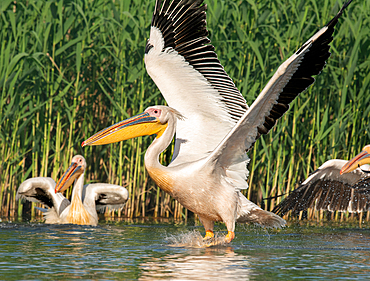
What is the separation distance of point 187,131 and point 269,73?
2176mm

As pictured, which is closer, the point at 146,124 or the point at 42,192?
the point at 146,124

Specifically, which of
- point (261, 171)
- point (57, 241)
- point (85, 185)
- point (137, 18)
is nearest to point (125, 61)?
point (137, 18)

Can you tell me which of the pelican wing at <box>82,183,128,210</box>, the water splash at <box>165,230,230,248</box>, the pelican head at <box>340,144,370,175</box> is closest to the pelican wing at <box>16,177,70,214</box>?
the pelican wing at <box>82,183,128,210</box>

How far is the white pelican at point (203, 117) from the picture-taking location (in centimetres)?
504

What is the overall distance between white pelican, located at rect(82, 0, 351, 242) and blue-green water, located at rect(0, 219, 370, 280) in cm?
40

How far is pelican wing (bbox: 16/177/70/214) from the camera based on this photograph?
7270 mm

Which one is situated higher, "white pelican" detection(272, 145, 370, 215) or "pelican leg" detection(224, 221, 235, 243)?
"white pelican" detection(272, 145, 370, 215)

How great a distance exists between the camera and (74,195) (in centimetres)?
776

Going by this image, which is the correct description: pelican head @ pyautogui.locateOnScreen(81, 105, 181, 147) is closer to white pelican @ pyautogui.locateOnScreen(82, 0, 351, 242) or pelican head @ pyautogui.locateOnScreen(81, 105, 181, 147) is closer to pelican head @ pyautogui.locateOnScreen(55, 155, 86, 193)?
white pelican @ pyautogui.locateOnScreen(82, 0, 351, 242)

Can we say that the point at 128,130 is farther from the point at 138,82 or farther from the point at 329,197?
the point at 329,197

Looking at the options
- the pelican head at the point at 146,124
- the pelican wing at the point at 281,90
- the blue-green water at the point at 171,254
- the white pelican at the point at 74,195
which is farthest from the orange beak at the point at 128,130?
the white pelican at the point at 74,195

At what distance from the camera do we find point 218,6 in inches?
311

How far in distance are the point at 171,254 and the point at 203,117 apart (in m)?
1.67

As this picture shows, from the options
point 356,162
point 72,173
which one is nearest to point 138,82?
point 72,173
